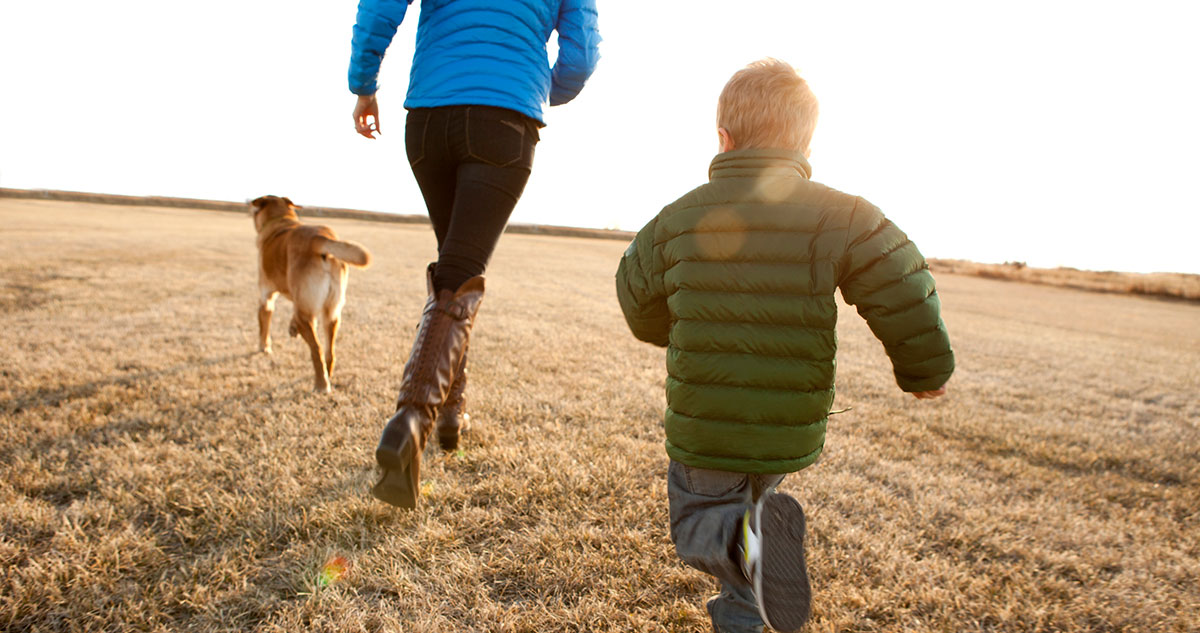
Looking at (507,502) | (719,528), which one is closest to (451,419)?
(507,502)

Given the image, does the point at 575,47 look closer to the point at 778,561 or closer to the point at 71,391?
the point at 778,561

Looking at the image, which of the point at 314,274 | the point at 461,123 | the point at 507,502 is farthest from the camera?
the point at 314,274

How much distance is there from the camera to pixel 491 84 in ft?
6.40

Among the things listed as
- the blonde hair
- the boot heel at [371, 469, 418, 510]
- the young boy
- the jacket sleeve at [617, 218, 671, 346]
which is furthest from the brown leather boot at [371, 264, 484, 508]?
the blonde hair

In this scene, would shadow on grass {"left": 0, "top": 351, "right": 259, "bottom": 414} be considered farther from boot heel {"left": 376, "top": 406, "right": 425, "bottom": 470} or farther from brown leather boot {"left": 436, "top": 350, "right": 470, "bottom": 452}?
boot heel {"left": 376, "top": 406, "right": 425, "bottom": 470}

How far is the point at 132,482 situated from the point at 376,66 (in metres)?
1.92

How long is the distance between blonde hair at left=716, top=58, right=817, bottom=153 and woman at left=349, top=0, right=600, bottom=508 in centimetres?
79

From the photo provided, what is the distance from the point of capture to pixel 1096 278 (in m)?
28.7

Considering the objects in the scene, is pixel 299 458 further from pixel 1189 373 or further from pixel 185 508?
pixel 1189 373

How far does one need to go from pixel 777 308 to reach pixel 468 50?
1.38 m

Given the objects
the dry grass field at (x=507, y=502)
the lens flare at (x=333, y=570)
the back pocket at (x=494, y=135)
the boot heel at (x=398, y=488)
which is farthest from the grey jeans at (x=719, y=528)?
the back pocket at (x=494, y=135)

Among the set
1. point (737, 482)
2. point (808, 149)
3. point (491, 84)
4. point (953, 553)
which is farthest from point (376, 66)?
point (953, 553)

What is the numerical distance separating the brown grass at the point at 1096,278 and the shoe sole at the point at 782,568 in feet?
90.9

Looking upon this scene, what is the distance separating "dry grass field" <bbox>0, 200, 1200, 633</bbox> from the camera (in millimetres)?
1714
